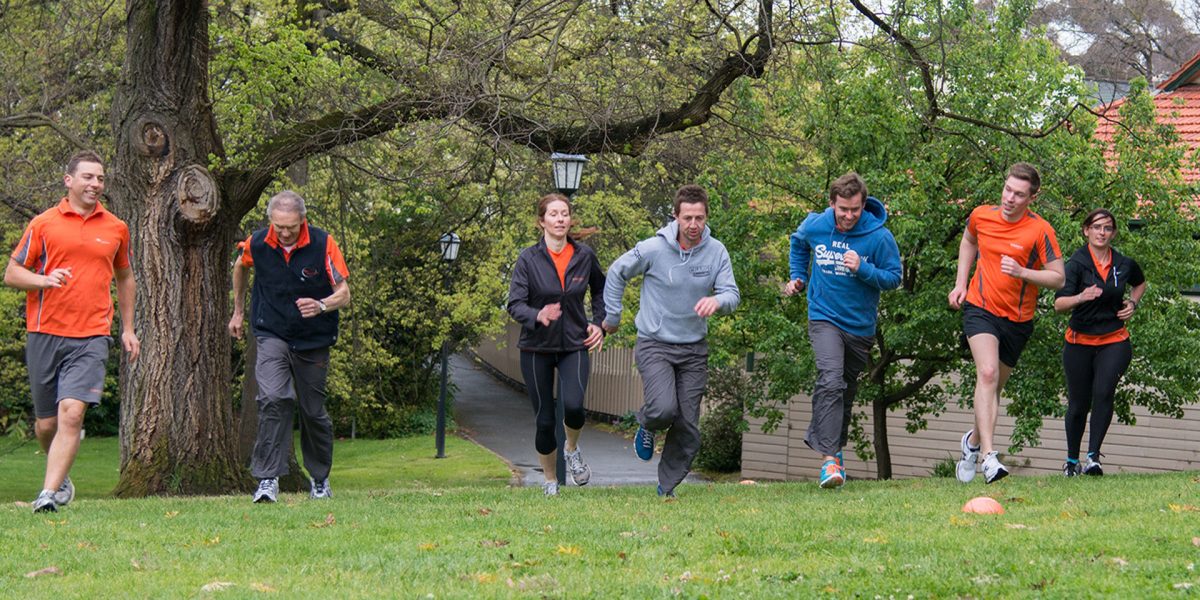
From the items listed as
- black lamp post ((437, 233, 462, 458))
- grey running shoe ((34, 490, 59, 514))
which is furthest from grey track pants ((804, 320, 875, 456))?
black lamp post ((437, 233, 462, 458))

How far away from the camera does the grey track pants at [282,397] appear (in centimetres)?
960

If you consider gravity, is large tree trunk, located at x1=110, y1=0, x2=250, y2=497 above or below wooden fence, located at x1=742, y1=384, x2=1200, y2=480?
above

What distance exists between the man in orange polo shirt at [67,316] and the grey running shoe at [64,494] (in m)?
0.05

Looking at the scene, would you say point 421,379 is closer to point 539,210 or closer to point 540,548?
point 539,210

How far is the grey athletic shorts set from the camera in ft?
28.2

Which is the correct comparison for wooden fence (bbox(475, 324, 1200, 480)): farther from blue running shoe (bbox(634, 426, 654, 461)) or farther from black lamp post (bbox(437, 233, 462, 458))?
blue running shoe (bbox(634, 426, 654, 461))

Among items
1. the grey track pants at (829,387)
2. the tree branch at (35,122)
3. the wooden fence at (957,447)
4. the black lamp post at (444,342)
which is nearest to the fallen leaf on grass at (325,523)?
the grey track pants at (829,387)

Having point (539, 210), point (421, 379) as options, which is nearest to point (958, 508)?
point (539, 210)

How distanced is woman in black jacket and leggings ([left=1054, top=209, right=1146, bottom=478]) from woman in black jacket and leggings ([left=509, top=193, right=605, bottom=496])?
11.8 ft

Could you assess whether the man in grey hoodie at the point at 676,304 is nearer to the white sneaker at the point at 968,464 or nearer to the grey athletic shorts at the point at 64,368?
the white sneaker at the point at 968,464

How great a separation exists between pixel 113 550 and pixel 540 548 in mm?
2068

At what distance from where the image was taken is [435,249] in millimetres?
33312

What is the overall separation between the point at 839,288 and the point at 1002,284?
114 cm

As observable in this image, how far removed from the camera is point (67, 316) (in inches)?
340
